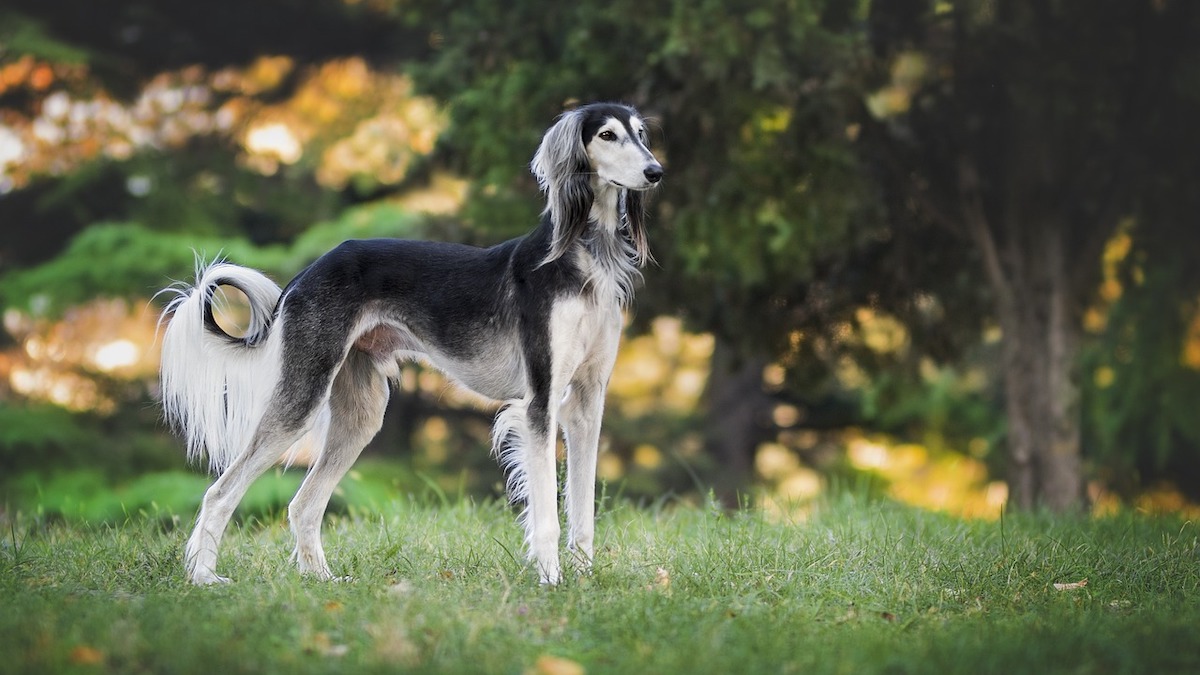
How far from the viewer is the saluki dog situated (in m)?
5.12

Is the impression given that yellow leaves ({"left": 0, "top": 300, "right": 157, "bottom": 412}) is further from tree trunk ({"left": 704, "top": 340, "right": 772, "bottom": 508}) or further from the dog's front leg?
the dog's front leg

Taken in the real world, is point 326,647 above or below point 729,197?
below

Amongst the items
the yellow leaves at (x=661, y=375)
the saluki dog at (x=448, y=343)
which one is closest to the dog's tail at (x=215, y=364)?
the saluki dog at (x=448, y=343)

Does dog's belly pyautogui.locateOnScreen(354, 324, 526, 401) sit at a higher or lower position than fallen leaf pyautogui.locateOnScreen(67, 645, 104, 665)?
higher

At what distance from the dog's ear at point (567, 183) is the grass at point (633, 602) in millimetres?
1425

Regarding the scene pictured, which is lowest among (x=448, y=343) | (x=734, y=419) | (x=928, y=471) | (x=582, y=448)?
(x=928, y=471)

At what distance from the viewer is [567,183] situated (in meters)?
5.19

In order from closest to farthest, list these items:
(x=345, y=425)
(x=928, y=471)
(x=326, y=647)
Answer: (x=326, y=647)
(x=345, y=425)
(x=928, y=471)

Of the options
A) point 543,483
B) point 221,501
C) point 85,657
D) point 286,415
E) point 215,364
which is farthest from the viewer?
point 215,364

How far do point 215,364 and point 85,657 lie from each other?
2.13m

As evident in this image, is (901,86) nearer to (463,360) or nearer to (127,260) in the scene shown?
(463,360)

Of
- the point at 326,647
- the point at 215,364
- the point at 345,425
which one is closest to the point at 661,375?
the point at 345,425

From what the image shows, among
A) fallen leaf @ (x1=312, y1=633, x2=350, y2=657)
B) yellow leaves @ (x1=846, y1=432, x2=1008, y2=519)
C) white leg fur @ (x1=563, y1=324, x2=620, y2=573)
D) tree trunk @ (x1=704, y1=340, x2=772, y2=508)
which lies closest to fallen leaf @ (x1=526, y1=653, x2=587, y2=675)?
fallen leaf @ (x1=312, y1=633, x2=350, y2=657)

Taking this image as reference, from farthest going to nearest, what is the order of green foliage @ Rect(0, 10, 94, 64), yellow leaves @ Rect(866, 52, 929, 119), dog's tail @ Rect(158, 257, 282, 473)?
green foliage @ Rect(0, 10, 94, 64), yellow leaves @ Rect(866, 52, 929, 119), dog's tail @ Rect(158, 257, 282, 473)
